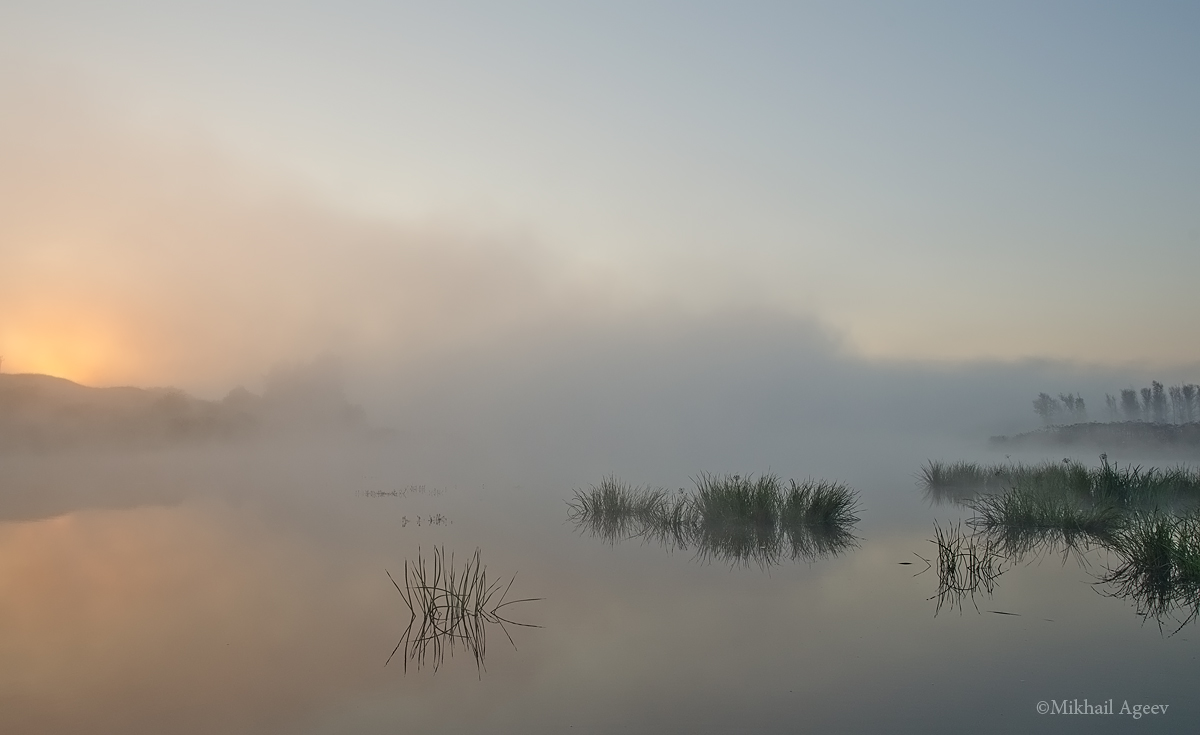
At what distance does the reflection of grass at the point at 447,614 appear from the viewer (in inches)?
245

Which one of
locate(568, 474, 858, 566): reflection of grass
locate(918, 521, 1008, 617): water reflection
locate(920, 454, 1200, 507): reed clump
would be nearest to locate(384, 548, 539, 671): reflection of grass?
locate(568, 474, 858, 566): reflection of grass

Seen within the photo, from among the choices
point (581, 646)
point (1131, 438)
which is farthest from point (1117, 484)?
point (1131, 438)

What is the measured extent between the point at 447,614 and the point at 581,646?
1.54 meters

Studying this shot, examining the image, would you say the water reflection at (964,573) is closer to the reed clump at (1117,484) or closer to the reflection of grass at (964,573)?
the reflection of grass at (964,573)

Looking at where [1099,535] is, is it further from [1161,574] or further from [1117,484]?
[1161,574]

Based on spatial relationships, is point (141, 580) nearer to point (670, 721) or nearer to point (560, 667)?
point (560, 667)

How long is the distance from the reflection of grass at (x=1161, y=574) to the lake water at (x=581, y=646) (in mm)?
278

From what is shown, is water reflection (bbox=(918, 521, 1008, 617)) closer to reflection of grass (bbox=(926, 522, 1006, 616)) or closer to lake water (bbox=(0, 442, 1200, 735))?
reflection of grass (bbox=(926, 522, 1006, 616))

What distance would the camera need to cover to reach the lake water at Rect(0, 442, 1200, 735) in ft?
15.8

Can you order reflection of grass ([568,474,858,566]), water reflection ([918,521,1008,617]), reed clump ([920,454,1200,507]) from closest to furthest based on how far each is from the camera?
water reflection ([918,521,1008,617]), reflection of grass ([568,474,858,566]), reed clump ([920,454,1200,507])

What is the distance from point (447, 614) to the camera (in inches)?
279

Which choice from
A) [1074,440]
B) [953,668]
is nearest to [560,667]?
[953,668]

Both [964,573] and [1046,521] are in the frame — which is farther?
[1046,521]

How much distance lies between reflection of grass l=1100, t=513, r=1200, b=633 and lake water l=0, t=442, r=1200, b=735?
278 mm
